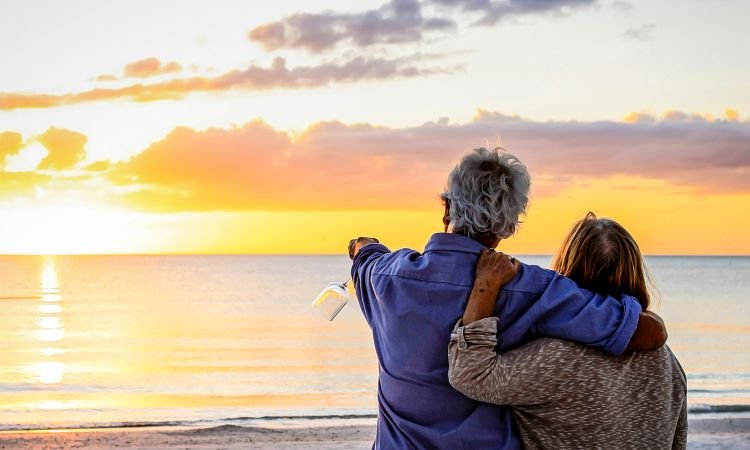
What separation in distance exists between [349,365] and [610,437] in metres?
15.5

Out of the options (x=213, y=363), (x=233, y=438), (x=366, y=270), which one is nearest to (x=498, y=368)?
(x=366, y=270)

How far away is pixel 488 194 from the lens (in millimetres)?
2387

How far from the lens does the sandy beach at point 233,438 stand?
8648 mm

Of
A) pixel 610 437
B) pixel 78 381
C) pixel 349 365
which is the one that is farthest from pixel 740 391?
pixel 610 437

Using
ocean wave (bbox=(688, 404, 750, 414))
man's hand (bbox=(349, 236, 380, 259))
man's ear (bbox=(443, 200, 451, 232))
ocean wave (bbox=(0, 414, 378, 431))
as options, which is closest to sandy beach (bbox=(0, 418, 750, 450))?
ocean wave (bbox=(0, 414, 378, 431))

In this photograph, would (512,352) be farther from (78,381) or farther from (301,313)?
(301,313)

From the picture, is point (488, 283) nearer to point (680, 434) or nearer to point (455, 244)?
point (455, 244)

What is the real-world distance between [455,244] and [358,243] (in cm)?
45

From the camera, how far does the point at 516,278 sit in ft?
7.72

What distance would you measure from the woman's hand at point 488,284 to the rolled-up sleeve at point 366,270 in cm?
37

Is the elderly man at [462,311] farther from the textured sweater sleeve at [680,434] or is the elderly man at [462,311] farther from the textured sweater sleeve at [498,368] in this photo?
the textured sweater sleeve at [680,434]

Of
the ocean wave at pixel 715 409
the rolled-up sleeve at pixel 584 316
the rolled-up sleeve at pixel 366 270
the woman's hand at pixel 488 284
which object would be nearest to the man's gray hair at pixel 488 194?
the woman's hand at pixel 488 284

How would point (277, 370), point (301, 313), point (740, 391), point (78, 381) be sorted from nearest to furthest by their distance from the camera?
point (740, 391)
point (78, 381)
point (277, 370)
point (301, 313)

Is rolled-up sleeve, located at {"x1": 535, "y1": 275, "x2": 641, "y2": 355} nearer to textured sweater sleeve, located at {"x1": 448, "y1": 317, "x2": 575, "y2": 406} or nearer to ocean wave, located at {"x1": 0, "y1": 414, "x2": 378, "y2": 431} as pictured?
textured sweater sleeve, located at {"x1": 448, "y1": 317, "x2": 575, "y2": 406}
